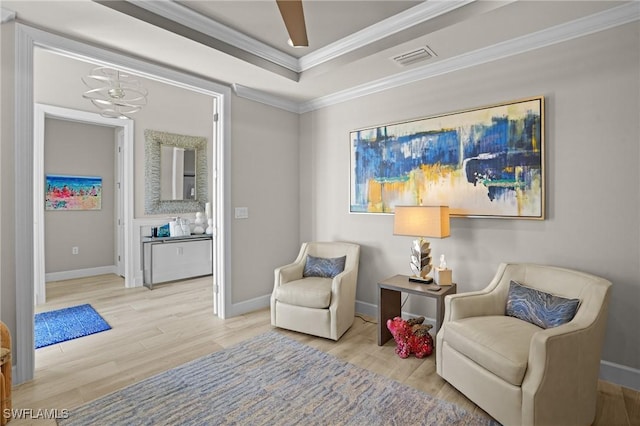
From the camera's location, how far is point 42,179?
169 inches

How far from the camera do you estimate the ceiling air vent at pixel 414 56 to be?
2718 mm

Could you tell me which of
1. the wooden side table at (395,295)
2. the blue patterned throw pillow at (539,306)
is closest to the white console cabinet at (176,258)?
the wooden side table at (395,295)

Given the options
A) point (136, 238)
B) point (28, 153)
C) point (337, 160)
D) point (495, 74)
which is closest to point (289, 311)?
point (337, 160)

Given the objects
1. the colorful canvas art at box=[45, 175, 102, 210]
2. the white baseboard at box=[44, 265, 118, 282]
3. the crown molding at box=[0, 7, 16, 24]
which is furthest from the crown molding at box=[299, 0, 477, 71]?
the white baseboard at box=[44, 265, 118, 282]

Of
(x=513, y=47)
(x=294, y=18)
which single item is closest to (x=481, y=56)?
(x=513, y=47)

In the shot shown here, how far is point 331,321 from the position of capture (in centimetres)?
288

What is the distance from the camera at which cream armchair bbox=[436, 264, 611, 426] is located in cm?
164

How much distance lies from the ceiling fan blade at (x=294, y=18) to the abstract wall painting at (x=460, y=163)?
1780 mm

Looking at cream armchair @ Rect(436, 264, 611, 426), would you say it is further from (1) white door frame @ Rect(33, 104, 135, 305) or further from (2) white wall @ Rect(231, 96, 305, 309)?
(1) white door frame @ Rect(33, 104, 135, 305)

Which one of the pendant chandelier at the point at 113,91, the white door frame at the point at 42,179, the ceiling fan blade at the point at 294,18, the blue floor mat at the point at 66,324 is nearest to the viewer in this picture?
the ceiling fan blade at the point at 294,18

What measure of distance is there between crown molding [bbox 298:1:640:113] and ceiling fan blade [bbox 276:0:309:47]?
5.87 ft

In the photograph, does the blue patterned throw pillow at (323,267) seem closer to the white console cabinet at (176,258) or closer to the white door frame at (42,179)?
the white console cabinet at (176,258)

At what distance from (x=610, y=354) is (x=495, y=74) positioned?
226 centimetres

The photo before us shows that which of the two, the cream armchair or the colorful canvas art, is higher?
the colorful canvas art
